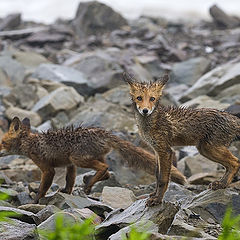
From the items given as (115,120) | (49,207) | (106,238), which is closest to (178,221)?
(106,238)

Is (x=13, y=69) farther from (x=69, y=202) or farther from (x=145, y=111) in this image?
(x=145, y=111)

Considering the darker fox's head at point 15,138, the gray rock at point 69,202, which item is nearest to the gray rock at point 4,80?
the darker fox's head at point 15,138

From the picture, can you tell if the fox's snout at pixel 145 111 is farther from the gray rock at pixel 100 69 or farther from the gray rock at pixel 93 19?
the gray rock at pixel 93 19

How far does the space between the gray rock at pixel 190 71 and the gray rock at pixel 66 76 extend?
10.2 feet

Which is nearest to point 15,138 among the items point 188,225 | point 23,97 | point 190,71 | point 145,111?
point 145,111

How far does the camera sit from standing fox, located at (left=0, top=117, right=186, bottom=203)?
356 inches

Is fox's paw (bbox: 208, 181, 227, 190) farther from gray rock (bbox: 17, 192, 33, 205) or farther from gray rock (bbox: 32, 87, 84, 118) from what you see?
gray rock (bbox: 32, 87, 84, 118)

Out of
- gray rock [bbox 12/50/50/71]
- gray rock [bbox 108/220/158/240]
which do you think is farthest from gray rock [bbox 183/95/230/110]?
gray rock [bbox 12/50/50/71]

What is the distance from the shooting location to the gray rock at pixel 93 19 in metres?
29.6

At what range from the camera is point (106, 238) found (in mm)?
5859

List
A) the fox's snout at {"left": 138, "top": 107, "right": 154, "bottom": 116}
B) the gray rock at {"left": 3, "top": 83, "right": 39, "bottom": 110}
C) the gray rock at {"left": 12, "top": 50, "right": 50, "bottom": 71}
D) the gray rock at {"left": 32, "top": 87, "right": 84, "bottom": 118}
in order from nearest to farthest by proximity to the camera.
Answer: the fox's snout at {"left": 138, "top": 107, "right": 154, "bottom": 116} → the gray rock at {"left": 32, "top": 87, "right": 84, "bottom": 118} → the gray rock at {"left": 3, "top": 83, "right": 39, "bottom": 110} → the gray rock at {"left": 12, "top": 50, "right": 50, "bottom": 71}

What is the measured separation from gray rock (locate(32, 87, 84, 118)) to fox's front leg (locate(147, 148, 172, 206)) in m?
8.33

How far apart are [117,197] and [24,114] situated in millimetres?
6637

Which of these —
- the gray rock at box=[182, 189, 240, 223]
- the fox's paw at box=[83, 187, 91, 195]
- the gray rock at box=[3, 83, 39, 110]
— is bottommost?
the gray rock at box=[3, 83, 39, 110]
